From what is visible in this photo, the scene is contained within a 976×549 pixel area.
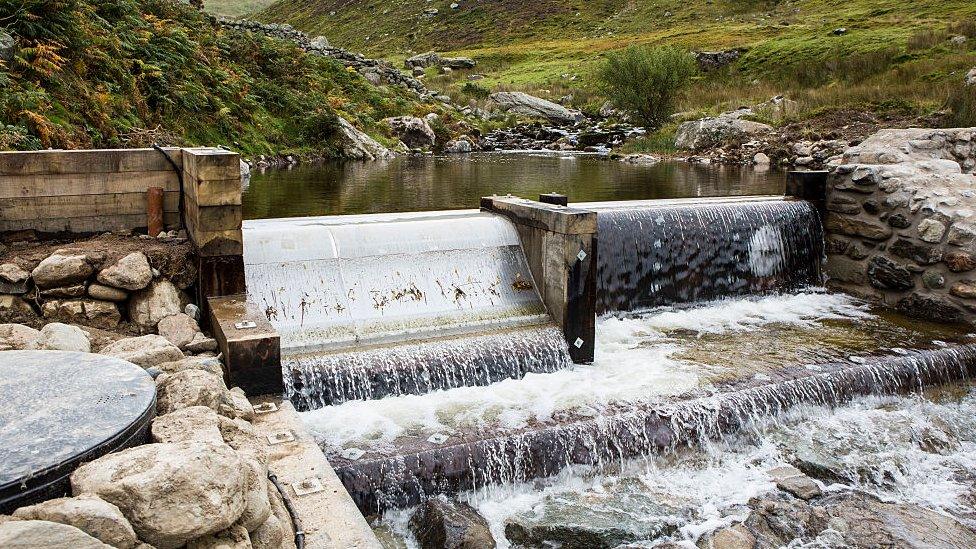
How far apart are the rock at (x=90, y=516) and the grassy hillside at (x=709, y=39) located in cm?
2997

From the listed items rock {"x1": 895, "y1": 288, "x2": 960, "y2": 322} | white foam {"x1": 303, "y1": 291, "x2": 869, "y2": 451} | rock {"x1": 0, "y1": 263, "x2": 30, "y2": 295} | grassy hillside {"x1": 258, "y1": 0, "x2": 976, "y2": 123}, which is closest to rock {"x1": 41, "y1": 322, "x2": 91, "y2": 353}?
rock {"x1": 0, "y1": 263, "x2": 30, "y2": 295}

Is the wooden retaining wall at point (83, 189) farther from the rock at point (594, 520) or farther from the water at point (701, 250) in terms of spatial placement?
the water at point (701, 250)

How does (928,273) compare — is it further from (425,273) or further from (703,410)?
(425,273)

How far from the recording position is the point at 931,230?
1082 centimetres

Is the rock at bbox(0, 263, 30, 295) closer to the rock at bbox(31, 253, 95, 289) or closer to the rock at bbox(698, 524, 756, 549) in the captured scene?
the rock at bbox(31, 253, 95, 289)

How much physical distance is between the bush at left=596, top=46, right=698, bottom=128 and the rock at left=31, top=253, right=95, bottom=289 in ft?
122

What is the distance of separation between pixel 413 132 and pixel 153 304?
29.4 m

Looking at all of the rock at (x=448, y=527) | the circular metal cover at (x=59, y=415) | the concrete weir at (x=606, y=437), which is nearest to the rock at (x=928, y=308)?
the concrete weir at (x=606, y=437)

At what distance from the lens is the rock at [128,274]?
7438 millimetres

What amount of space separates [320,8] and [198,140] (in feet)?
306

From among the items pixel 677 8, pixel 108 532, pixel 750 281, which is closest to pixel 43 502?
pixel 108 532

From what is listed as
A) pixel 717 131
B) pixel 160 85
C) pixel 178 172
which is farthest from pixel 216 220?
pixel 717 131

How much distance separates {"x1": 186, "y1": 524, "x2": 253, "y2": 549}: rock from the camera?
3.56 metres

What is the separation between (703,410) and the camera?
7523 mm
